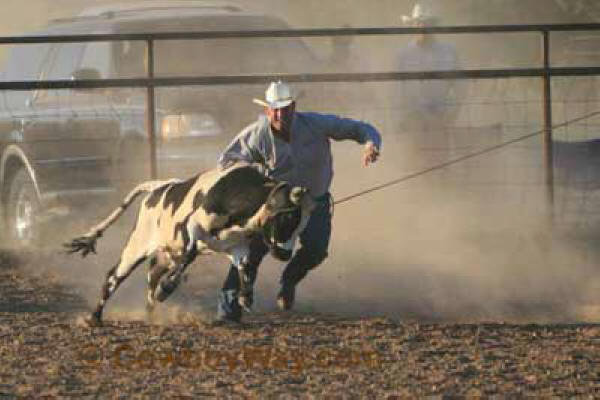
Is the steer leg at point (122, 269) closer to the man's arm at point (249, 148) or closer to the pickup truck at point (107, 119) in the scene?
the man's arm at point (249, 148)

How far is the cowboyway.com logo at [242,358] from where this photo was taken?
7.29 metres

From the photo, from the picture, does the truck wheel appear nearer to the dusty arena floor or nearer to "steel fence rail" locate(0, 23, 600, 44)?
"steel fence rail" locate(0, 23, 600, 44)

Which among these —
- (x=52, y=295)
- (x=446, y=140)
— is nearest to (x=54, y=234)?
(x=52, y=295)

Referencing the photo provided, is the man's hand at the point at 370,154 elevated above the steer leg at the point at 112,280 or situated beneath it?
elevated above

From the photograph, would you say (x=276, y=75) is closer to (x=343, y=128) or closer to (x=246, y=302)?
(x=343, y=128)

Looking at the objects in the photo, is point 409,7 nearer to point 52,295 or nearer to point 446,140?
point 446,140

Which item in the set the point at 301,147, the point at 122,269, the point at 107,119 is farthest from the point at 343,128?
the point at 107,119

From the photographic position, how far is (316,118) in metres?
8.84

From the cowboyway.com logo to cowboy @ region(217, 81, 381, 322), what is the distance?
82 centimetres

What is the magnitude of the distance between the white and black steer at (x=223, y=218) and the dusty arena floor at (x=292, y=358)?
15.5 inches

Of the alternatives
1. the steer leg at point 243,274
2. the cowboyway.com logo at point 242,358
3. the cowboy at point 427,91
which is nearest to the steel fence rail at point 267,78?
the cowboy at point 427,91

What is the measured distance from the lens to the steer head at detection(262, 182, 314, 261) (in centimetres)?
Result: 796

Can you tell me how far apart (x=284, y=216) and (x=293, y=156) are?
779mm

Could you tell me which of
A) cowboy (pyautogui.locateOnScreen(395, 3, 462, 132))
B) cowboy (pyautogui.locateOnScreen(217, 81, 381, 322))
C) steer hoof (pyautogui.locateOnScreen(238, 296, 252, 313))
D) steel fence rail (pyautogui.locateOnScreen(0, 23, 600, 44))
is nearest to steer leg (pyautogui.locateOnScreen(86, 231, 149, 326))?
cowboy (pyautogui.locateOnScreen(217, 81, 381, 322))
